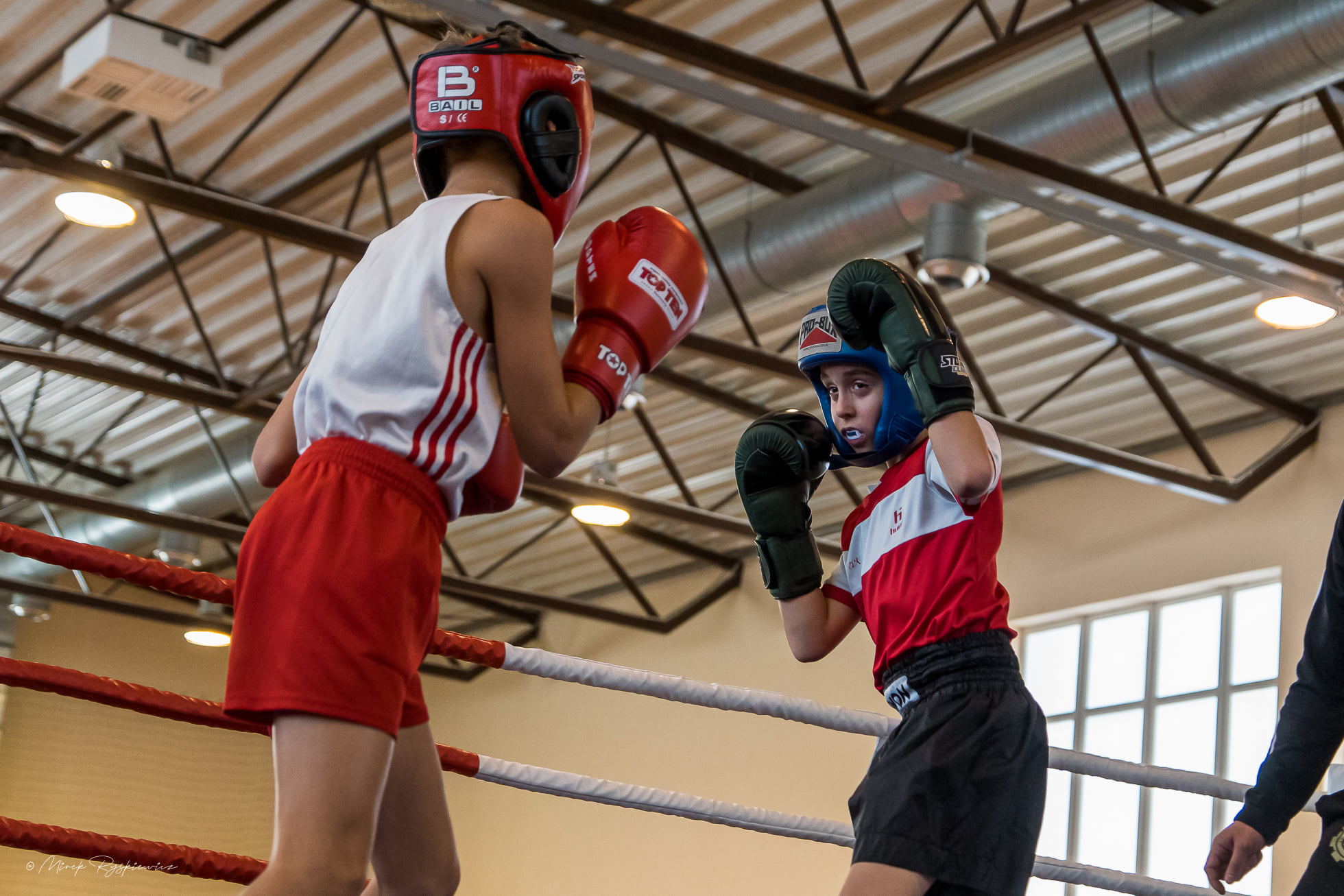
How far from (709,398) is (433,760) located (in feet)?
24.3

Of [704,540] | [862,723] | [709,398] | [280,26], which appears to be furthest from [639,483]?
[862,723]

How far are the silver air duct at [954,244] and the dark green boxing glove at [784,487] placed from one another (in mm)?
3829

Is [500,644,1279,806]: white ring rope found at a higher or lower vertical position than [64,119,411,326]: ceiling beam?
lower

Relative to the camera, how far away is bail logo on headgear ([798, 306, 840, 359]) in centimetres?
218

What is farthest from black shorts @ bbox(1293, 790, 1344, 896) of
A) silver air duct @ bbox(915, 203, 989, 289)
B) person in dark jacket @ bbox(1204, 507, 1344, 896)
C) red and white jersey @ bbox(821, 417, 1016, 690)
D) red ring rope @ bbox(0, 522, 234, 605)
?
silver air duct @ bbox(915, 203, 989, 289)

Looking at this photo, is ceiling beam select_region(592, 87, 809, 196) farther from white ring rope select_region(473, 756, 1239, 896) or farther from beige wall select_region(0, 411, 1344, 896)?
white ring rope select_region(473, 756, 1239, 896)

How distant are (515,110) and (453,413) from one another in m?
0.37

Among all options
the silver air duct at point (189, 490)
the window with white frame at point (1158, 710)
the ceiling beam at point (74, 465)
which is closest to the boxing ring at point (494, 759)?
the window with white frame at point (1158, 710)

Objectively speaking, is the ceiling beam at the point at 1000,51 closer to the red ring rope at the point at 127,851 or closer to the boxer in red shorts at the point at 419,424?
the boxer in red shorts at the point at 419,424

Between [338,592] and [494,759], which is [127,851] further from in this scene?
[338,592]

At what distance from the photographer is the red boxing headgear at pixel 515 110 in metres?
1.67

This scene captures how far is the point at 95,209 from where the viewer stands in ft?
22.3

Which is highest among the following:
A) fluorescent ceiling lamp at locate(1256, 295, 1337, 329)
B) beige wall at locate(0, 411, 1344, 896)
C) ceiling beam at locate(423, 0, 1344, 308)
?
fluorescent ceiling lamp at locate(1256, 295, 1337, 329)

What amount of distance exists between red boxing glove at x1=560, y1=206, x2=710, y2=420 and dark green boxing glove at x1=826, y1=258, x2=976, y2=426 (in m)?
0.36
